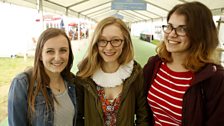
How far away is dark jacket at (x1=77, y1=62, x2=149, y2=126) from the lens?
1595 mm

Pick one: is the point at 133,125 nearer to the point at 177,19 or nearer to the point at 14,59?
the point at 177,19

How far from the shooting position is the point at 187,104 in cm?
139

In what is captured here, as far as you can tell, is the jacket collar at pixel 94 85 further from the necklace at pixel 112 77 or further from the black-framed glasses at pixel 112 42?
the black-framed glasses at pixel 112 42

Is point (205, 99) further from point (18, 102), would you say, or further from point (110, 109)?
point (18, 102)

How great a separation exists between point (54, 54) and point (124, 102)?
658 mm

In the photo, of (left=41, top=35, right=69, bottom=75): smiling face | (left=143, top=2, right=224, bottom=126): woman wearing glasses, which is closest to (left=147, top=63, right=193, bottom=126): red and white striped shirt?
(left=143, top=2, right=224, bottom=126): woman wearing glasses

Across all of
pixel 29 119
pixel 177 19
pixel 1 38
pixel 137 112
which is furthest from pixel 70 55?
pixel 1 38

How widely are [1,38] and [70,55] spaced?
8.93ft

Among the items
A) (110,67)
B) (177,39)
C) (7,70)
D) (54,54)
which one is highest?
(177,39)

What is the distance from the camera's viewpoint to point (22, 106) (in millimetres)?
1374

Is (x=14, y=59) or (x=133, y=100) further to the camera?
(x=14, y=59)

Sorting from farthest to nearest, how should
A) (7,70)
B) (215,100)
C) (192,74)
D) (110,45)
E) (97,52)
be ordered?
(7,70) < (97,52) < (110,45) < (192,74) < (215,100)

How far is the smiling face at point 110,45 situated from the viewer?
61.9 inches

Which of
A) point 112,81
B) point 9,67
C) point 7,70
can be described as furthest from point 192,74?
point 9,67
